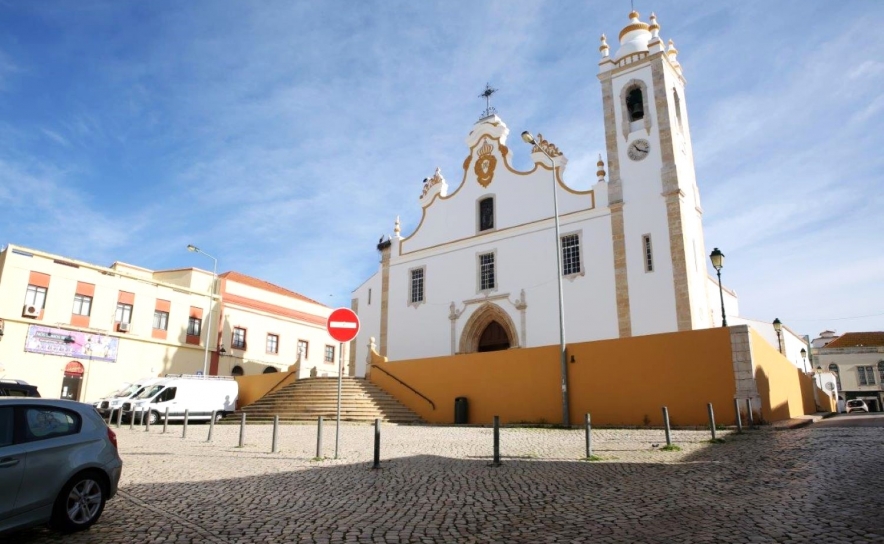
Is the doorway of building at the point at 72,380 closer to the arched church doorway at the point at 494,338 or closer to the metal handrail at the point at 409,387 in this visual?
the metal handrail at the point at 409,387

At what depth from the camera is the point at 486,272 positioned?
28.3 m

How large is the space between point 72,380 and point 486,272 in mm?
20280

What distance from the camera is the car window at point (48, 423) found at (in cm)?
531

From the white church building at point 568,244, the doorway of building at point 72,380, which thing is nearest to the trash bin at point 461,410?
the white church building at point 568,244

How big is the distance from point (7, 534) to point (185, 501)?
207cm

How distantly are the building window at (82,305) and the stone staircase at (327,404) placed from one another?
10.6 m

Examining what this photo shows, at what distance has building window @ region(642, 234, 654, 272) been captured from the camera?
2323 centimetres

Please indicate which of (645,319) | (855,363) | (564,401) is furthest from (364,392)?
(855,363)

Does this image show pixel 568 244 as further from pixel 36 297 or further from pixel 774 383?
pixel 36 297

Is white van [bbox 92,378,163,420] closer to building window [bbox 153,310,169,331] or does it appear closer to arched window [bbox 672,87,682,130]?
building window [bbox 153,310,169,331]

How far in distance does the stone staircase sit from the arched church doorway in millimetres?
5683

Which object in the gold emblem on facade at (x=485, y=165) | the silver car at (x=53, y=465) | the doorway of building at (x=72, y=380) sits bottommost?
the silver car at (x=53, y=465)

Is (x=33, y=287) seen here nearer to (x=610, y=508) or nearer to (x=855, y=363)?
(x=610, y=508)

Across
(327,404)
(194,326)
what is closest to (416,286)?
(327,404)
